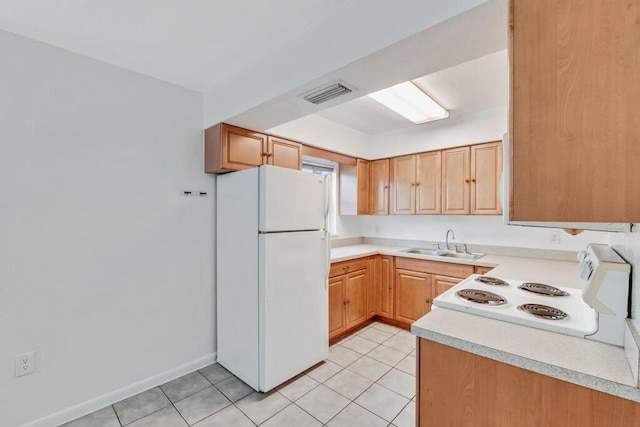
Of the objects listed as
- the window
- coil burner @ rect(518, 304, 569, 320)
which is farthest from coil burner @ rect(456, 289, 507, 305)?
the window

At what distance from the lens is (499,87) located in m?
2.40

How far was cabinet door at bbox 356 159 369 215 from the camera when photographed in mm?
3736

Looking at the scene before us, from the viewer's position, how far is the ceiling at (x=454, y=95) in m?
2.09

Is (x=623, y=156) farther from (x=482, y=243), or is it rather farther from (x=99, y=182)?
(x=482, y=243)

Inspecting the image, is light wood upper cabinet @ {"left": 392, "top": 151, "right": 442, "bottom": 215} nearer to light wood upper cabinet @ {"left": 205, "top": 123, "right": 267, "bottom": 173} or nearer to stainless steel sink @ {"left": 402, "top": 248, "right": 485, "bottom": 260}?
stainless steel sink @ {"left": 402, "top": 248, "right": 485, "bottom": 260}

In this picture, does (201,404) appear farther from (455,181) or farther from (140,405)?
(455,181)

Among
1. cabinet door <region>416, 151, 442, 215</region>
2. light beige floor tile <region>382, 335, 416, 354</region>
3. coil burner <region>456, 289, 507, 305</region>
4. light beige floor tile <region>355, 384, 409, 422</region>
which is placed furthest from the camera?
cabinet door <region>416, 151, 442, 215</region>

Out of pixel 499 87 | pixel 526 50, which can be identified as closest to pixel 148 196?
pixel 526 50

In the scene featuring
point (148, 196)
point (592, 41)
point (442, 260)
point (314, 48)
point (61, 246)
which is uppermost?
point (314, 48)

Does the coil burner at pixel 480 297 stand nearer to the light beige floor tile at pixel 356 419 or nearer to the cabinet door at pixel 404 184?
the light beige floor tile at pixel 356 419

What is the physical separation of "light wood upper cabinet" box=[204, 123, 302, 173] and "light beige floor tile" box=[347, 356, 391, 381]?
1.96 meters

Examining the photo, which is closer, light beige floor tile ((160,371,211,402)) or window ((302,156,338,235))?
light beige floor tile ((160,371,211,402))

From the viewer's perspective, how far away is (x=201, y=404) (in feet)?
6.39

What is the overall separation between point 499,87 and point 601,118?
2.11m
